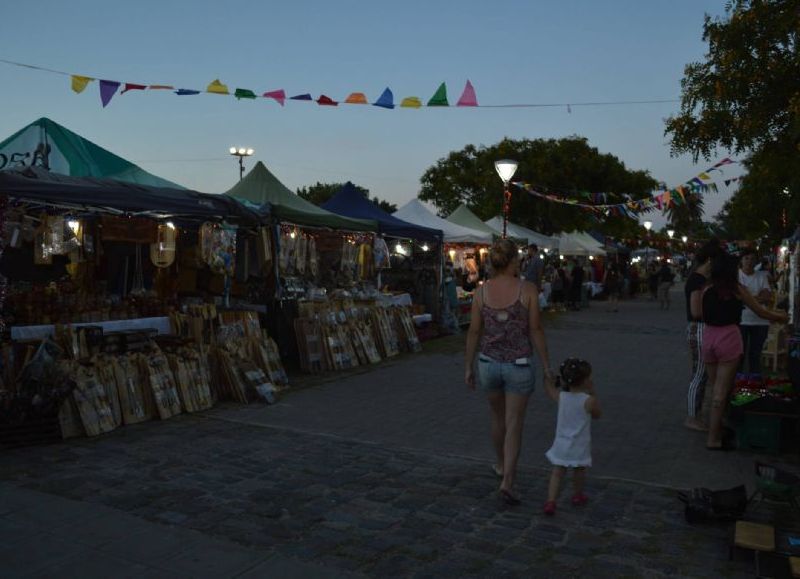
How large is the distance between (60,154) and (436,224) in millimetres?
9209

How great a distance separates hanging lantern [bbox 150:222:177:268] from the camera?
343 inches

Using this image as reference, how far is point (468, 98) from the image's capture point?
32.9 ft

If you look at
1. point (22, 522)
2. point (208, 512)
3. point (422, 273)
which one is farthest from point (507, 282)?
point (422, 273)

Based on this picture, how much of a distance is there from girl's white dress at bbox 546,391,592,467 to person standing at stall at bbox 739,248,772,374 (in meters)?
3.91

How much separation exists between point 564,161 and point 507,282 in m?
28.3

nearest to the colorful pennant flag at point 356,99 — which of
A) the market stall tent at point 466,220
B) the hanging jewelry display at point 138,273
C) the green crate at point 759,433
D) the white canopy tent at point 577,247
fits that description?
the hanging jewelry display at point 138,273

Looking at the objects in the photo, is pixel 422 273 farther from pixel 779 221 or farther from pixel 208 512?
pixel 779 221

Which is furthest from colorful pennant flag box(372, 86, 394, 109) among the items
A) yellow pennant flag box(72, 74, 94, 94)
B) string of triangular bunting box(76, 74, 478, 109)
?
yellow pennant flag box(72, 74, 94, 94)

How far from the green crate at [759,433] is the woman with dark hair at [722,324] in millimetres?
191

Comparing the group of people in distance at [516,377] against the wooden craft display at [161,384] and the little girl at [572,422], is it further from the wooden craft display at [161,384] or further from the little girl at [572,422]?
the wooden craft display at [161,384]

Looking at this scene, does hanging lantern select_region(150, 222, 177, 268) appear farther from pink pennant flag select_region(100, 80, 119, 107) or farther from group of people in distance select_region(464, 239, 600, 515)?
group of people in distance select_region(464, 239, 600, 515)

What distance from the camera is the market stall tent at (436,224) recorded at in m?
16.1

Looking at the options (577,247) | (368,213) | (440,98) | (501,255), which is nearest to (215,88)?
(440,98)

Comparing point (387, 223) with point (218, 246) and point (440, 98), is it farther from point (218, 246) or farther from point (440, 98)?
point (218, 246)
